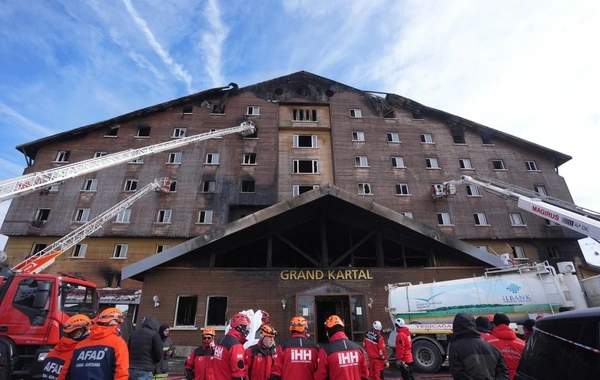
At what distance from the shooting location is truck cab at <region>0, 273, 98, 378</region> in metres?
7.67

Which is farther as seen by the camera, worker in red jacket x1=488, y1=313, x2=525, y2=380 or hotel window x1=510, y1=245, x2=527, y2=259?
hotel window x1=510, y1=245, x2=527, y2=259

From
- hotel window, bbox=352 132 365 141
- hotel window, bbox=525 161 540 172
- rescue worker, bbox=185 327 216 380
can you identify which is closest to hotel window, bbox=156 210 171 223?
hotel window, bbox=352 132 365 141

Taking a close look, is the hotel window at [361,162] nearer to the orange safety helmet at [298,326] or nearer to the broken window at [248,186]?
the broken window at [248,186]

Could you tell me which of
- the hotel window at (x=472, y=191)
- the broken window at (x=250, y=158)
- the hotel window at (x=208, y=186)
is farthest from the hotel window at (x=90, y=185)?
the hotel window at (x=472, y=191)

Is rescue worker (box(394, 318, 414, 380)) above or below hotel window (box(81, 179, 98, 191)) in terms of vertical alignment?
below

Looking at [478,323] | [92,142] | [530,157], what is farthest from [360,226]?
[92,142]

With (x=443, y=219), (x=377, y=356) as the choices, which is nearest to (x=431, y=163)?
(x=443, y=219)

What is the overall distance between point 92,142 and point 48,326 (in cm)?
2767

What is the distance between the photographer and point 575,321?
345cm

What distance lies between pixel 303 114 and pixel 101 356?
31.4 meters

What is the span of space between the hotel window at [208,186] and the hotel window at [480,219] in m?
24.8

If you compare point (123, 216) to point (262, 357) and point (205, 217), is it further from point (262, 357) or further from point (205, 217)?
point (262, 357)

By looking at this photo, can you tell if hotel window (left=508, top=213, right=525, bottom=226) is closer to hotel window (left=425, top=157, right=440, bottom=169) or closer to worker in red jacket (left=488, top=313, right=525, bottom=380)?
hotel window (left=425, top=157, right=440, bottom=169)

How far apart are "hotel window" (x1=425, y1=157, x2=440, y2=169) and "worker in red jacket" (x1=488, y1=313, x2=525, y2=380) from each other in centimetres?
2714
